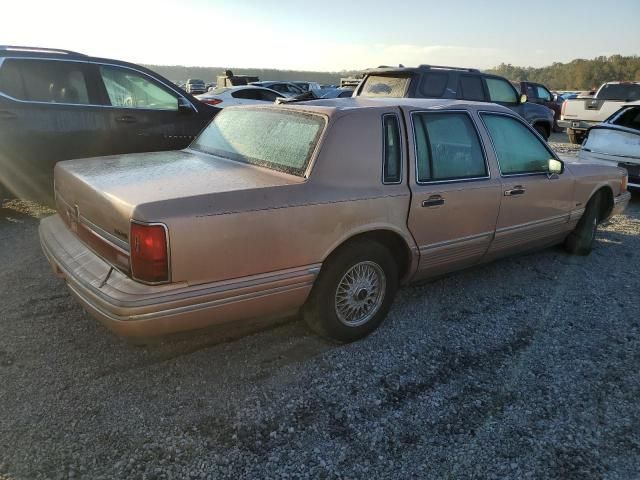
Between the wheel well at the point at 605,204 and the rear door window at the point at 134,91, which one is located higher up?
the rear door window at the point at 134,91

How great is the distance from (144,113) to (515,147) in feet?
14.2

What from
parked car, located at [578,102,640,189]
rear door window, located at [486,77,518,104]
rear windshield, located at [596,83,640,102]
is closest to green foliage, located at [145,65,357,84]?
rear windshield, located at [596,83,640,102]

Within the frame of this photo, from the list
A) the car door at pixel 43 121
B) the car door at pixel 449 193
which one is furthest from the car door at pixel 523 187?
the car door at pixel 43 121

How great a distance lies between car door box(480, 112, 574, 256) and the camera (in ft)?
12.9

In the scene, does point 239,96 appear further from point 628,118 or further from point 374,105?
point 374,105

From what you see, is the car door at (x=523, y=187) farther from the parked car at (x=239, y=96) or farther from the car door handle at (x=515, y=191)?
the parked car at (x=239, y=96)

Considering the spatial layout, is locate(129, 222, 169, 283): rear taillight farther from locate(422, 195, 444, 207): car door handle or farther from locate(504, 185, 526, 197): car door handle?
locate(504, 185, 526, 197): car door handle

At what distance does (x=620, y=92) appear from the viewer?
48.3ft

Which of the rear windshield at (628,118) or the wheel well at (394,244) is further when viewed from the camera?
the rear windshield at (628,118)

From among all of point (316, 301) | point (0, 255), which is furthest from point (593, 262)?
point (0, 255)

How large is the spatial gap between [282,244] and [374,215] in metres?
0.68

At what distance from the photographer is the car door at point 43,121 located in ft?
17.4

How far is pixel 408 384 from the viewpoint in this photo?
9.41 feet

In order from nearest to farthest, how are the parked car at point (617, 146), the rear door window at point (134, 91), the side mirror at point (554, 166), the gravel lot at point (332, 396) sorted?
the gravel lot at point (332, 396) → the side mirror at point (554, 166) → the rear door window at point (134, 91) → the parked car at point (617, 146)
